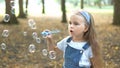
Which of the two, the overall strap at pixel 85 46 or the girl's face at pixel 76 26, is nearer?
the girl's face at pixel 76 26

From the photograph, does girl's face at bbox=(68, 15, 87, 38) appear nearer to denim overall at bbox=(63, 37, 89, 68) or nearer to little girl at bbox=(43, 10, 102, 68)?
little girl at bbox=(43, 10, 102, 68)

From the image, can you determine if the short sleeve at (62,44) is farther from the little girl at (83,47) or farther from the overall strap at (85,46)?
the overall strap at (85,46)

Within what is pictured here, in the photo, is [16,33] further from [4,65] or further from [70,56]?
[70,56]

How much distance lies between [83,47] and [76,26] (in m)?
0.27

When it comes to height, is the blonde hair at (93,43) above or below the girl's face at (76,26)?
below

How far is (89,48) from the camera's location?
443 cm

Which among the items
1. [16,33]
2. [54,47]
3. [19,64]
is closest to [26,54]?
[19,64]

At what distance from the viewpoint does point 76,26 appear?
14.1ft

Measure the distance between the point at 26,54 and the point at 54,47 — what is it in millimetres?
7750

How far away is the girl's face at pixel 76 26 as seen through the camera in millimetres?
4281

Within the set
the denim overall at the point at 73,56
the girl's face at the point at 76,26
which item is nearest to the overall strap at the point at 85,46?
the denim overall at the point at 73,56

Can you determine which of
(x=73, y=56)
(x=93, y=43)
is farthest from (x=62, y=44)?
(x=93, y=43)

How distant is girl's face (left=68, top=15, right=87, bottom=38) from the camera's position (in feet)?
14.0

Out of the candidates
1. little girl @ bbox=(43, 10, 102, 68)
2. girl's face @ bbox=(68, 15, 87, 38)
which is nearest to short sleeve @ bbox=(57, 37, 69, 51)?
little girl @ bbox=(43, 10, 102, 68)
